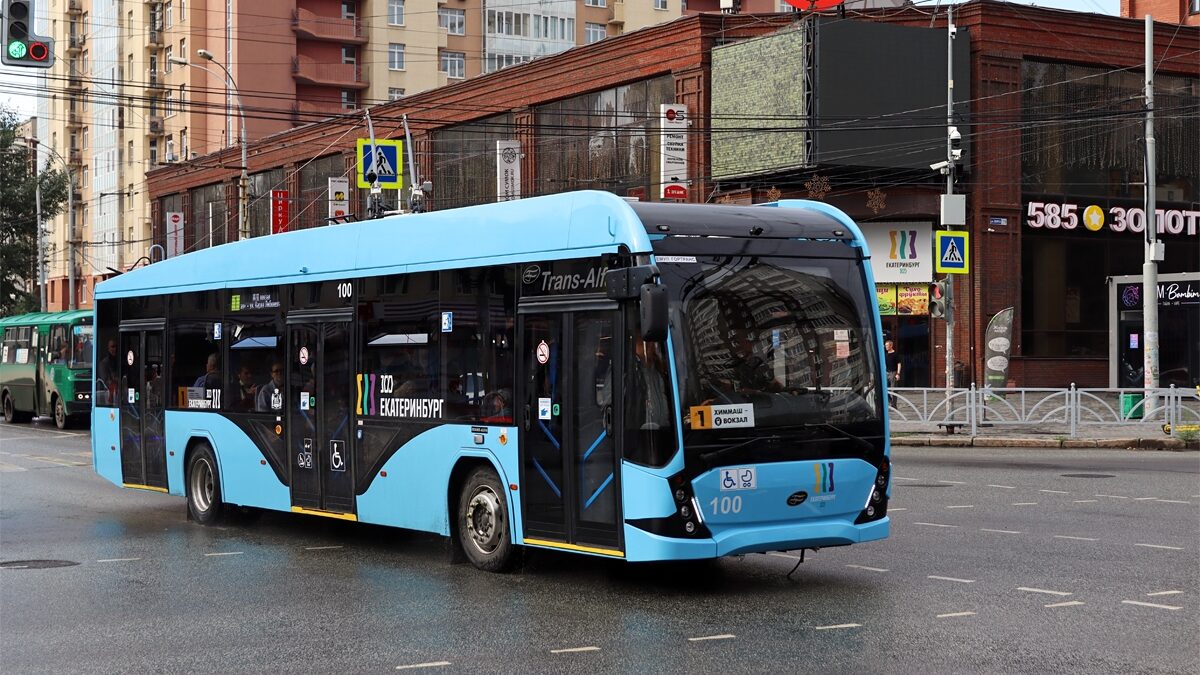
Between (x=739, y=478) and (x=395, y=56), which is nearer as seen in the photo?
(x=739, y=478)

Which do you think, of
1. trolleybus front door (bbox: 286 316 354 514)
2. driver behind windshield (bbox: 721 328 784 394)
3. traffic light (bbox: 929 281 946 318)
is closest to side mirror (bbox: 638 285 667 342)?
driver behind windshield (bbox: 721 328 784 394)

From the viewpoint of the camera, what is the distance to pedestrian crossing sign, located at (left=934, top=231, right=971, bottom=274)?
1148 inches

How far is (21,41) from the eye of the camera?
56.7 ft

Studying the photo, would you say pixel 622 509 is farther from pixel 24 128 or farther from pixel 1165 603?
pixel 24 128

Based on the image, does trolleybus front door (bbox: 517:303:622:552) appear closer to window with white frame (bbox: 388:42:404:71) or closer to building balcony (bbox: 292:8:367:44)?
building balcony (bbox: 292:8:367:44)

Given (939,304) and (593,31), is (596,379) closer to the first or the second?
(939,304)

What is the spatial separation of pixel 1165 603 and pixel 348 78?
2884 inches

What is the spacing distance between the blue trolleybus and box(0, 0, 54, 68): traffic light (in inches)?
217

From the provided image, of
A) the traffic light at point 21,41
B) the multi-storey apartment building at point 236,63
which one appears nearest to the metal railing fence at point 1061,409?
the traffic light at point 21,41

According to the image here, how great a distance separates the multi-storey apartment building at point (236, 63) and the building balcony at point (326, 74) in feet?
0.25

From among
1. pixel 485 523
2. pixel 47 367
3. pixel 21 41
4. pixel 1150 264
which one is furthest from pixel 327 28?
pixel 485 523

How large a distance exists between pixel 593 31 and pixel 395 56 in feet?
42.2

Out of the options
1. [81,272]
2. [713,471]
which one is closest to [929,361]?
[713,471]

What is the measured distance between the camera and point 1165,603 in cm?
998
